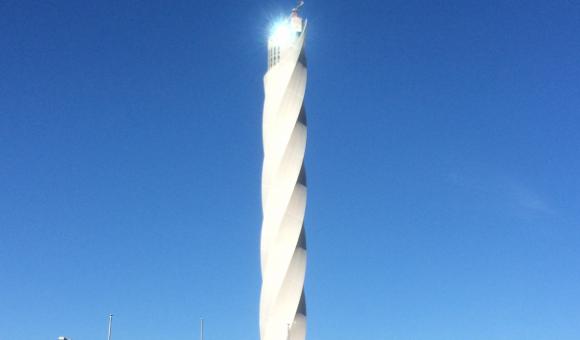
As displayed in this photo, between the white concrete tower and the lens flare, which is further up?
the lens flare

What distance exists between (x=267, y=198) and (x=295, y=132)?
24.0ft

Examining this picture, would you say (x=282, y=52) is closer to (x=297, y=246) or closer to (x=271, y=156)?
(x=271, y=156)

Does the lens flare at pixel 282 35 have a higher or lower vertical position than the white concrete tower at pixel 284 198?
higher

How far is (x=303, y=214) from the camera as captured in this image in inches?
3263

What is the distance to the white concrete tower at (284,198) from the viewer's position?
80750 mm

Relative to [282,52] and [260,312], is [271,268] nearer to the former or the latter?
[260,312]

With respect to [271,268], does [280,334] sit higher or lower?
lower

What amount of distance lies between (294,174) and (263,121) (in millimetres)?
→ 7728

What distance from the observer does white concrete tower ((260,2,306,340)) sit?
80750 mm

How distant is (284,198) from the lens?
8275 centimetres

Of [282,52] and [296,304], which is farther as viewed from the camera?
[282,52]

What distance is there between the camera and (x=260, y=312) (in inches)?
3241

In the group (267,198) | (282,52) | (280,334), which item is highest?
(282,52)

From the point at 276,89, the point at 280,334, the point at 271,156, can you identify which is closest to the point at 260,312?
the point at 280,334
